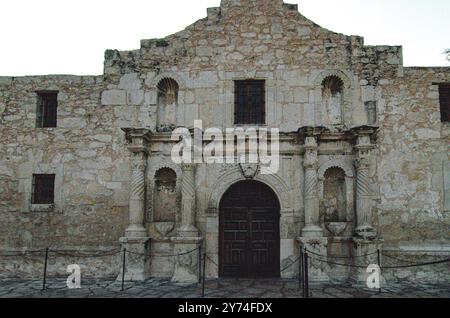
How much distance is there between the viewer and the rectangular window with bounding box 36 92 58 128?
9539mm

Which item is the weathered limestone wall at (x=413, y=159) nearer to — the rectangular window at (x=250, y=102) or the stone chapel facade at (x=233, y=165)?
the stone chapel facade at (x=233, y=165)

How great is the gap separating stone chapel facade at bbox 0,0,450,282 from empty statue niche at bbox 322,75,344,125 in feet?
0.12

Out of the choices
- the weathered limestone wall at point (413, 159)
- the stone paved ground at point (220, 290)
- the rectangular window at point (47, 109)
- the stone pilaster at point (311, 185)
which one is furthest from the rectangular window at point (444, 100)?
the rectangular window at point (47, 109)

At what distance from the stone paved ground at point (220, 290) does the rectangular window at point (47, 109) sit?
157 inches

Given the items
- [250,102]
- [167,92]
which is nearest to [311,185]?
[250,102]

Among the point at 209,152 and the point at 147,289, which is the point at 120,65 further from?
the point at 147,289

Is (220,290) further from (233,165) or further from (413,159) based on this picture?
(413,159)

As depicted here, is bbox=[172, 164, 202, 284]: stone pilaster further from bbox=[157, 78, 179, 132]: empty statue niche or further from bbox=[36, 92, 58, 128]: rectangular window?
bbox=[36, 92, 58, 128]: rectangular window

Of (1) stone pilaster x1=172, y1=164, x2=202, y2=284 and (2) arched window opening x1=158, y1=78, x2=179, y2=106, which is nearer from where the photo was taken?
(1) stone pilaster x1=172, y1=164, x2=202, y2=284

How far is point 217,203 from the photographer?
8.62 meters

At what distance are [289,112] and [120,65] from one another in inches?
175

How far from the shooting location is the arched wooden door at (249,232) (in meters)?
8.52

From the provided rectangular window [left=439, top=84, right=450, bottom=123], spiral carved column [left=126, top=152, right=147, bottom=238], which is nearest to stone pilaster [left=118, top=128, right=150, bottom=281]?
spiral carved column [left=126, top=152, right=147, bottom=238]

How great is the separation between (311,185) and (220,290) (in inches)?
121
